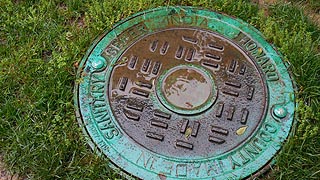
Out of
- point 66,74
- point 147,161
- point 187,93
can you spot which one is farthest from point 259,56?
point 66,74

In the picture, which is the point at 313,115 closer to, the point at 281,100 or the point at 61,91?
the point at 281,100

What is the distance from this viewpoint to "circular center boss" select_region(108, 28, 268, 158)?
2.52m

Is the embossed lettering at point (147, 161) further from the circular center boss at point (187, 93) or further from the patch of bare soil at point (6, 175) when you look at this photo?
the patch of bare soil at point (6, 175)

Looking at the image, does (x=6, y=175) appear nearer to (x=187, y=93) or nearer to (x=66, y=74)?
(x=66, y=74)

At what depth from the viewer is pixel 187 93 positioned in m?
2.63

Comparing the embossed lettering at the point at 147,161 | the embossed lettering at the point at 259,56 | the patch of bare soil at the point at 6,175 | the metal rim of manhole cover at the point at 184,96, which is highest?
the embossed lettering at the point at 259,56

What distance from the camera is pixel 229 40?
283 centimetres

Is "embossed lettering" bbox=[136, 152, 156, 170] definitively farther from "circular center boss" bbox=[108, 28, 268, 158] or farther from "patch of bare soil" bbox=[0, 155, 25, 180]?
"patch of bare soil" bbox=[0, 155, 25, 180]

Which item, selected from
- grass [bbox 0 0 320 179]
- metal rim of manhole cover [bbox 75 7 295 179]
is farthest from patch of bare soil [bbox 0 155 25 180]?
metal rim of manhole cover [bbox 75 7 295 179]

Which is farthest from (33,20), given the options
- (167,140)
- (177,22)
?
(167,140)

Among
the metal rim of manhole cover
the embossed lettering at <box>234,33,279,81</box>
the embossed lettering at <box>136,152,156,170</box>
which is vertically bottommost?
the embossed lettering at <box>136,152,156,170</box>

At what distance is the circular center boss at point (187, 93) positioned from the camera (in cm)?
252

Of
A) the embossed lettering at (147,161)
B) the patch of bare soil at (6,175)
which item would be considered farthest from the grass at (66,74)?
the embossed lettering at (147,161)

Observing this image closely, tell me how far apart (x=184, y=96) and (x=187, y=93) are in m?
0.02
